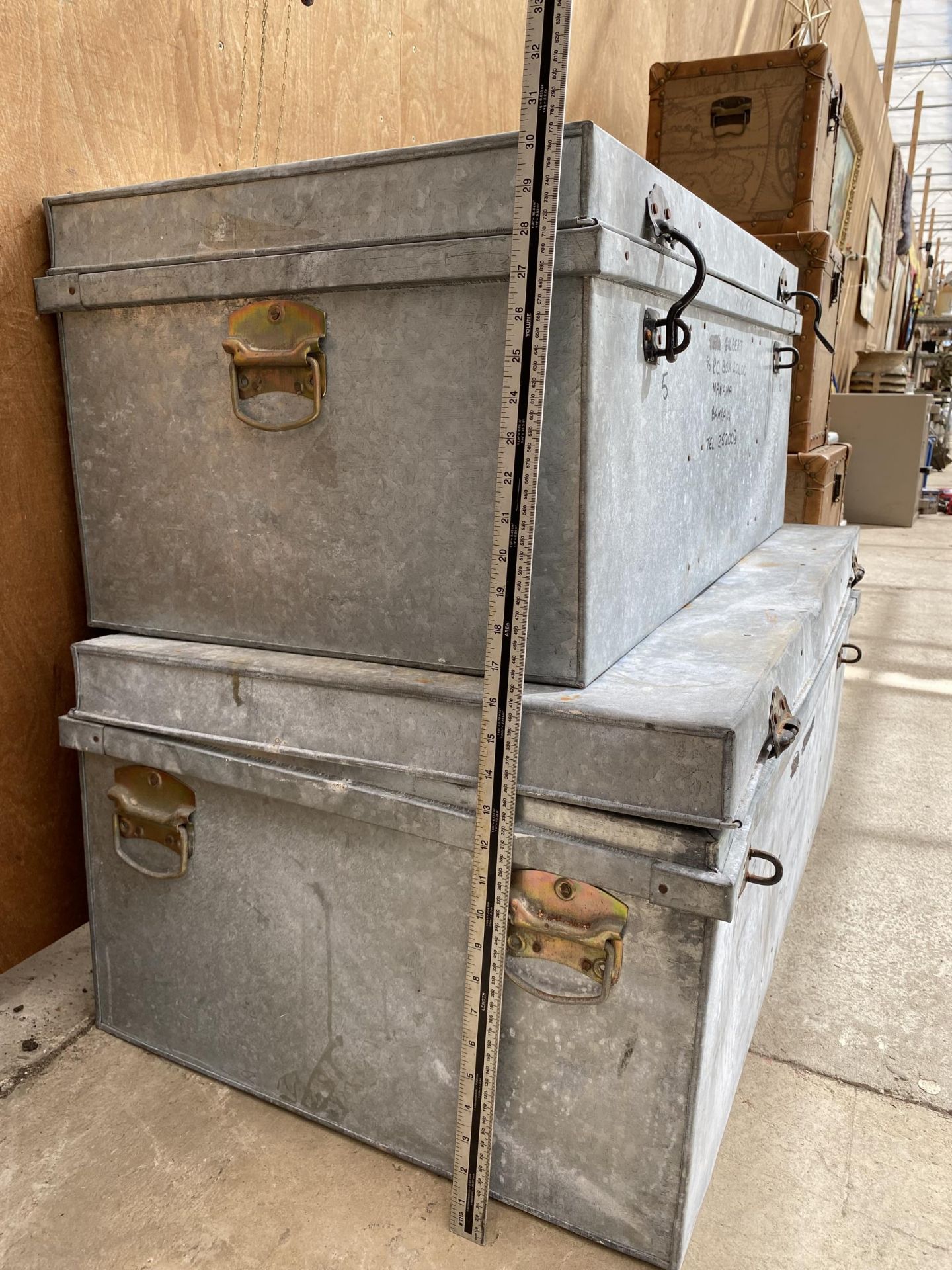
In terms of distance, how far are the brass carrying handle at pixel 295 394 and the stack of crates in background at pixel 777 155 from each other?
2454mm

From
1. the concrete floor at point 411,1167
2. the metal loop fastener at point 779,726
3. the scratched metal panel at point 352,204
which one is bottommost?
the concrete floor at point 411,1167

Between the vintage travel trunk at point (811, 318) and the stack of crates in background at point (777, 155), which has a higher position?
the stack of crates in background at point (777, 155)

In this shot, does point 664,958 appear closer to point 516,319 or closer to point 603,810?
point 603,810

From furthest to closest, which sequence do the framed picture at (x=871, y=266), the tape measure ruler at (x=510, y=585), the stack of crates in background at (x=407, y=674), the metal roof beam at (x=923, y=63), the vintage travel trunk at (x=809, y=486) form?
the metal roof beam at (x=923, y=63)
the framed picture at (x=871, y=266)
the vintage travel trunk at (x=809, y=486)
the stack of crates in background at (x=407, y=674)
the tape measure ruler at (x=510, y=585)

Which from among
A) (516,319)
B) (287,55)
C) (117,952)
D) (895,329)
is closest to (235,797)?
(117,952)

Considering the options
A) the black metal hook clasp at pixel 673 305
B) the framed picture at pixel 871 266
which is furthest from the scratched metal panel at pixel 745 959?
the framed picture at pixel 871 266

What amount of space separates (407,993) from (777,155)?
3.19m

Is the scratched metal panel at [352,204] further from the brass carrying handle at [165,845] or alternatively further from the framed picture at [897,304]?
the framed picture at [897,304]

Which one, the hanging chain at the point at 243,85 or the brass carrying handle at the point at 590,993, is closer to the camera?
the brass carrying handle at the point at 590,993

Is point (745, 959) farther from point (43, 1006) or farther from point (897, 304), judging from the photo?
point (897, 304)

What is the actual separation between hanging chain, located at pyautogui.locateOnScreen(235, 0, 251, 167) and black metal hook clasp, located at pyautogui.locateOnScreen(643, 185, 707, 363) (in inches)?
37.1

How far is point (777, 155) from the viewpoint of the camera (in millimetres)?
3305

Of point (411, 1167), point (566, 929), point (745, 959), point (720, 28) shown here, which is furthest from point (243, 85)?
point (720, 28)

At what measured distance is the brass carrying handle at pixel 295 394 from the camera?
1.26 m
